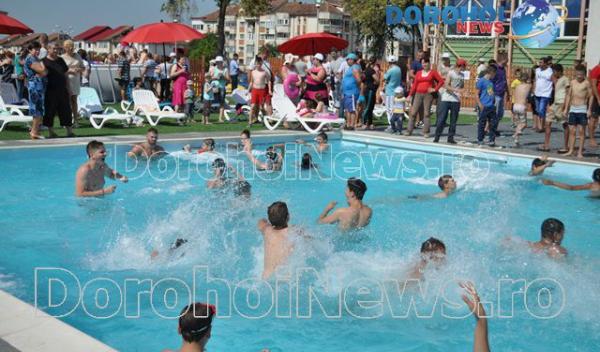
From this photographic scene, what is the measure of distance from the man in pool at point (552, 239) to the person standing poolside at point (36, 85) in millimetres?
9311

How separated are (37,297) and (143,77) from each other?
15065mm

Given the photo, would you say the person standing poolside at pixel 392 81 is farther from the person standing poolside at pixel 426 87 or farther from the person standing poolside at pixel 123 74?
the person standing poolside at pixel 123 74

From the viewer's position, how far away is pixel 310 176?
1213 cm

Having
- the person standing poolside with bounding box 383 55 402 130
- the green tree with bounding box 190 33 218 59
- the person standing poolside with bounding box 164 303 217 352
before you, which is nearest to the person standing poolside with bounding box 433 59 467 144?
the person standing poolside with bounding box 383 55 402 130

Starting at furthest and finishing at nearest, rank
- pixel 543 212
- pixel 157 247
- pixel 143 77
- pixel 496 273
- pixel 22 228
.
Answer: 1. pixel 143 77
2. pixel 543 212
3. pixel 22 228
4. pixel 157 247
5. pixel 496 273

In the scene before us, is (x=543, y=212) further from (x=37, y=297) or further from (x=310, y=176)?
(x=37, y=297)

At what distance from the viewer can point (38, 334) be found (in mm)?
4121

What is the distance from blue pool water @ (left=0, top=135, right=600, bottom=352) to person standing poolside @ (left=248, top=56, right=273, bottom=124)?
569cm

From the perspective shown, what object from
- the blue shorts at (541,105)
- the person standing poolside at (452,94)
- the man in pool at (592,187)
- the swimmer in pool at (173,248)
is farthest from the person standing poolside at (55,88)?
the blue shorts at (541,105)

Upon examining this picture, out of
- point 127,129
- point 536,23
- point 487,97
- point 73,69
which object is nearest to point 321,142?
point 487,97

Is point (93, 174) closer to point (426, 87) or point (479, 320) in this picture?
point (479, 320)

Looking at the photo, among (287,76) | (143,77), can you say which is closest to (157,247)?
(287,76)

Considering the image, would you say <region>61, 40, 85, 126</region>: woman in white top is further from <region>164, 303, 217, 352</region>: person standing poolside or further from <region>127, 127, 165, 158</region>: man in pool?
<region>164, 303, 217, 352</region>: person standing poolside

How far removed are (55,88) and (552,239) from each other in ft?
31.2
